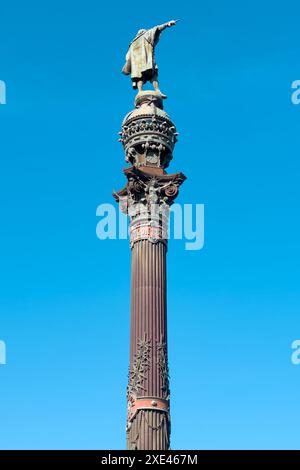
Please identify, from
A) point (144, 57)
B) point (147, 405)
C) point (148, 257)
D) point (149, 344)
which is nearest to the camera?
point (147, 405)

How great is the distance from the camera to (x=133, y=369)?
113 feet

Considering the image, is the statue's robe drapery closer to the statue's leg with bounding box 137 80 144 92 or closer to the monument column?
the statue's leg with bounding box 137 80 144 92

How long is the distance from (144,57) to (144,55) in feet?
0.35

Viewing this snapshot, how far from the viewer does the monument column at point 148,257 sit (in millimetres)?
33500

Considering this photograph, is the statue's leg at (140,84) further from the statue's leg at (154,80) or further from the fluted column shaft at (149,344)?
the fluted column shaft at (149,344)

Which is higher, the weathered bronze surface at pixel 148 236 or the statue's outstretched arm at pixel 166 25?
the statue's outstretched arm at pixel 166 25

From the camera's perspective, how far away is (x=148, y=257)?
36688 mm

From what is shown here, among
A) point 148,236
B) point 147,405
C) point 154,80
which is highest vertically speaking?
point 154,80

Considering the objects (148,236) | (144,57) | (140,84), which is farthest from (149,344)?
(144,57)

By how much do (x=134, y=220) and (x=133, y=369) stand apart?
6.86 m

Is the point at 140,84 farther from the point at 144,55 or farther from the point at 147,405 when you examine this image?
the point at 147,405

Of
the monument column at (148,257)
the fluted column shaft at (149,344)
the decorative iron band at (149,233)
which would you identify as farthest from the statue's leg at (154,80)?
the fluted column shaft at (149,344)
